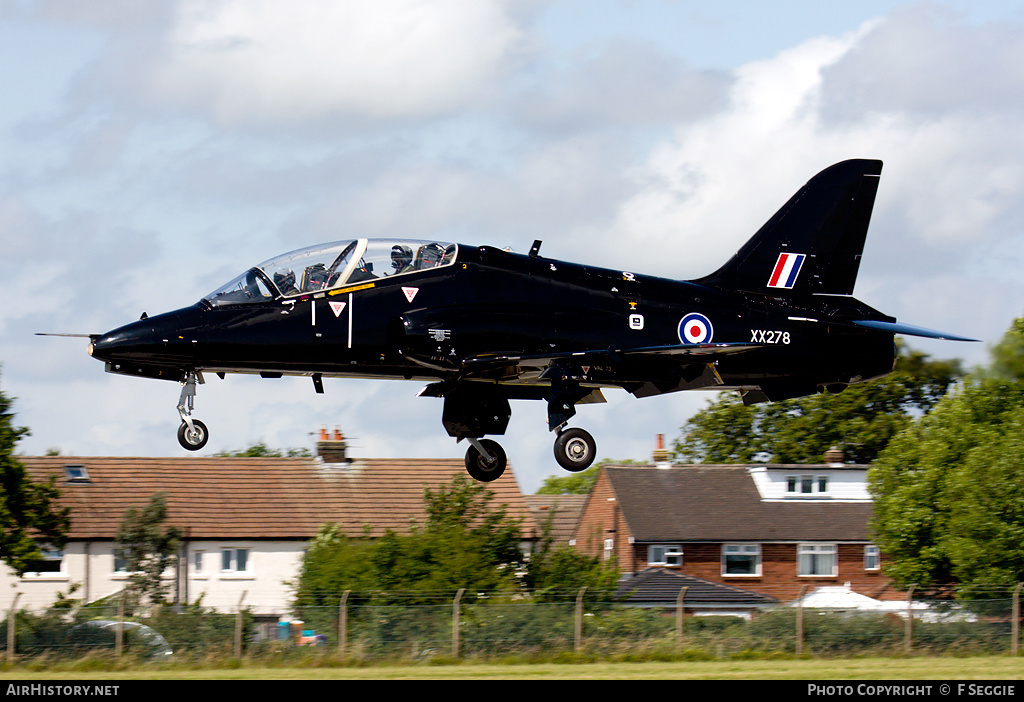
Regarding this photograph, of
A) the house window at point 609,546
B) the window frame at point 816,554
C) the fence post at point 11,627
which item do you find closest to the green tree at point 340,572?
the fence post at point 11,627

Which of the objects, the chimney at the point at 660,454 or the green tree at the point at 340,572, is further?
the chimney at the point at 660,454

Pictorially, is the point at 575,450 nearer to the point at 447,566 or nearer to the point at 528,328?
the point at 528,328

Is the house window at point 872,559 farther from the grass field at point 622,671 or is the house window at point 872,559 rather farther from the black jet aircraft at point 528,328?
the black jet aircraft at point 528,328

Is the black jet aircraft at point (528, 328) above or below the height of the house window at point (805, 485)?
above

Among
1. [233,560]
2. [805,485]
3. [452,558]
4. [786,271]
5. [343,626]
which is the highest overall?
[786,271]

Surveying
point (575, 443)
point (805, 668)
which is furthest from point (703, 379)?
point (805, 668)

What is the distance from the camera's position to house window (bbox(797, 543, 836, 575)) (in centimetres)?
4984

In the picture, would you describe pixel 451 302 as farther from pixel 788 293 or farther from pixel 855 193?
pixel 855 193

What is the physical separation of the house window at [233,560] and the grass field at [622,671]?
21.2m

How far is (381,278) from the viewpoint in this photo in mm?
20641

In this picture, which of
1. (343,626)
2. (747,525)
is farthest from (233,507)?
(343,626)

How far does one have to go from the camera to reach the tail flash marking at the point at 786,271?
24.1 meters

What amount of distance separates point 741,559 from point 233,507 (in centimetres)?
1790

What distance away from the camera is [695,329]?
2244 centimetres
